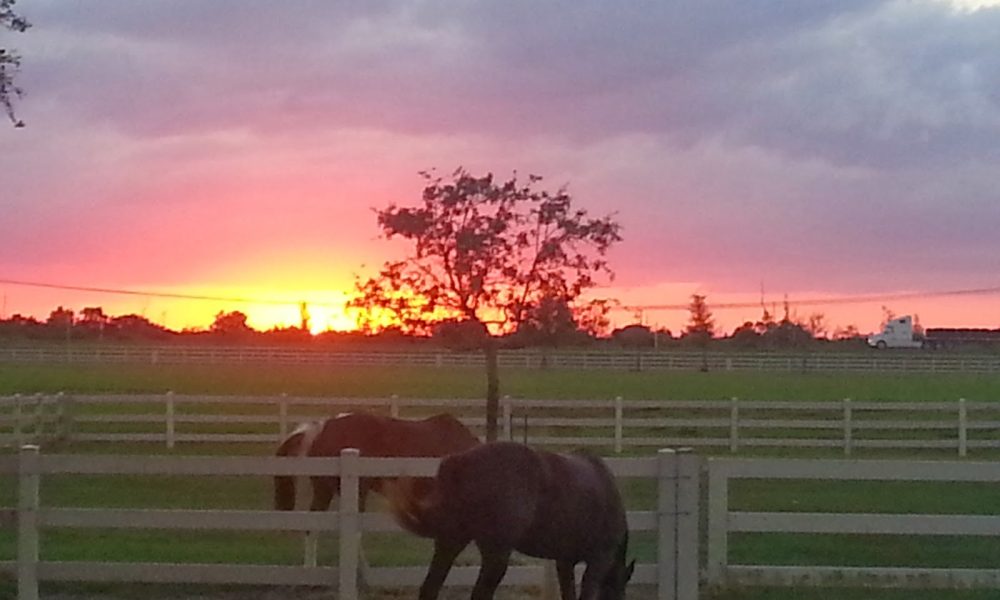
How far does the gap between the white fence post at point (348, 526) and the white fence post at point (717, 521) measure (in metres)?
2.28

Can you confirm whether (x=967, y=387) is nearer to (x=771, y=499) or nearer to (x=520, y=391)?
(x=520, y=391)

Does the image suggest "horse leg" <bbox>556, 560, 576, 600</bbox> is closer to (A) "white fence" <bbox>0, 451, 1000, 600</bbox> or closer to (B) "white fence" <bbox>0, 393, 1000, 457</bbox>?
(A) "white fence" <bbox>0, 451, 1000, 600</bbox>

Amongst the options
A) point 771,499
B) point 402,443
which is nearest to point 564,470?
point 402,443

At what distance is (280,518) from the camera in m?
7.35

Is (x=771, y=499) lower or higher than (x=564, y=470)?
lower

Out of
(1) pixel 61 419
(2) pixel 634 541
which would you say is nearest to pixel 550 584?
(2) pixel 634 541

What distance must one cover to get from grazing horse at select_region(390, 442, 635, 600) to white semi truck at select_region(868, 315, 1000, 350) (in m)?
92.3

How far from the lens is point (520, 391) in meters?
37.6

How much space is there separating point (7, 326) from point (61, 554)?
308 feet

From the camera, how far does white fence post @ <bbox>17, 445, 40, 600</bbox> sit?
7.27m

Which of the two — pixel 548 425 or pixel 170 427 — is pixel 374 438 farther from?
pixel 170 427

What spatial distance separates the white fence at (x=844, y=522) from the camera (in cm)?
766

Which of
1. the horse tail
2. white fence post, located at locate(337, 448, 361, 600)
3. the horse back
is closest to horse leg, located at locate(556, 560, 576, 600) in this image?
white fence post, located at locate(337, 448, 361, 600)

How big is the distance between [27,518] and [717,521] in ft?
13.8
